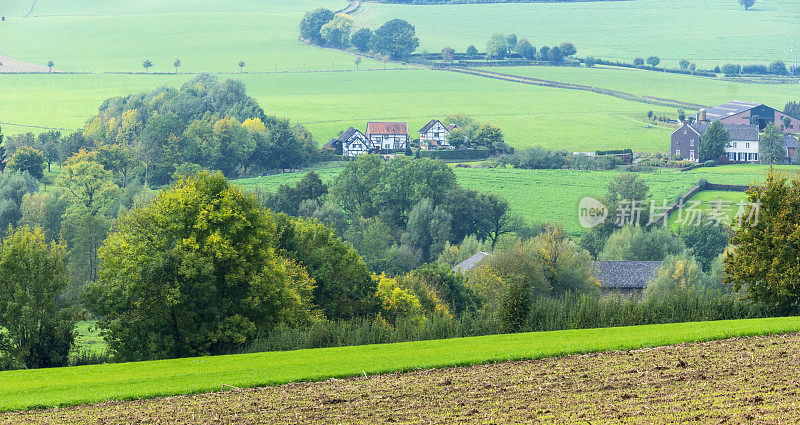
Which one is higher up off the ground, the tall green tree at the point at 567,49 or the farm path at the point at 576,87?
the tall green tree at the point at 567,49

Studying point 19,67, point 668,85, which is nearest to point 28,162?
point 19,67

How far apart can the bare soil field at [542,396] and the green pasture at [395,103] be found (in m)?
103

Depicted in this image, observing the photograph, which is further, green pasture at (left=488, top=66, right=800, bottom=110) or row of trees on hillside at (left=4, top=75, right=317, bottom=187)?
green pasture at (left=488, top=66, right=800, bottom=110)

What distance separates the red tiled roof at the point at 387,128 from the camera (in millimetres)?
129875

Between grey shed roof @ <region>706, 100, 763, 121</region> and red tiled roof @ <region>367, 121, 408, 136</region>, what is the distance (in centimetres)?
4622

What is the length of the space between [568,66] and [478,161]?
2863 inches

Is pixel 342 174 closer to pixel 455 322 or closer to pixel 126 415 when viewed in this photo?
pixel 455 322

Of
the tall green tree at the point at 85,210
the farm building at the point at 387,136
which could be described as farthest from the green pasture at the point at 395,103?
the tall green tree at the point at 85,210

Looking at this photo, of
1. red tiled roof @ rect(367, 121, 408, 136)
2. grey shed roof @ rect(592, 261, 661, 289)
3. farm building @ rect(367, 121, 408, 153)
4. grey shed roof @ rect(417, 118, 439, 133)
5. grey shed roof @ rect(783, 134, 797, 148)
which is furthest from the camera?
grey shed roof @ rect(417, 118, 439, 133)

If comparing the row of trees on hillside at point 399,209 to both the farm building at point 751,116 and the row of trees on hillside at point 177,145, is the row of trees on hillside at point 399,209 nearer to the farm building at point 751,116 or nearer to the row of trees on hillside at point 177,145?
the row of trees on hillside at point 177,145

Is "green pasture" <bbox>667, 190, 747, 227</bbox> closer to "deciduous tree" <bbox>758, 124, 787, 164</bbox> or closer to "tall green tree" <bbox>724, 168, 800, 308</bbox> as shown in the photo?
"deciduous tree" <bbox>758, 124, 787, 164</bbox>

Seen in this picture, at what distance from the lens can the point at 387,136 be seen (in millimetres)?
130500

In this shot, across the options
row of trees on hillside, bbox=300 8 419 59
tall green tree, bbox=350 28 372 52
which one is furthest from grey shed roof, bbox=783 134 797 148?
tall green tree, bbox=350 28 372 52

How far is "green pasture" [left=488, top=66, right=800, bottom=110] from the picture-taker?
156 m
